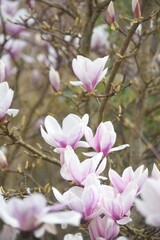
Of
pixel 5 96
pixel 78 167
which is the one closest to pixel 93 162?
pixel 78 167

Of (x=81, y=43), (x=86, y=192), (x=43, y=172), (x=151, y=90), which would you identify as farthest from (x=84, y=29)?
(x=43, y=172)

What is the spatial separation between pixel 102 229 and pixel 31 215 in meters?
0.24

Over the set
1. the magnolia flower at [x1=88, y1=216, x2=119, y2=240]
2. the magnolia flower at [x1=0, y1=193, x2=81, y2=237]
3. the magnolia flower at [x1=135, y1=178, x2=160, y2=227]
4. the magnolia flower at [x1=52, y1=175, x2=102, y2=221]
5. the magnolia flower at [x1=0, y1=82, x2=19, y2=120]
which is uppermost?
the magnolia flower at [x1=135, y1=178, x2=160, y2=227]

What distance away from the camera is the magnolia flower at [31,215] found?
2.14 ft

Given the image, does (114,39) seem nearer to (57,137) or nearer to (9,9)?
(9,9)

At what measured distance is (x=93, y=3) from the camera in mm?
1384

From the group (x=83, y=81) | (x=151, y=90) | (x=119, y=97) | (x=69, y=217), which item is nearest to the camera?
(x=69, y=217)

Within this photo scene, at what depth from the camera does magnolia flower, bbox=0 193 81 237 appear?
2.14 ft

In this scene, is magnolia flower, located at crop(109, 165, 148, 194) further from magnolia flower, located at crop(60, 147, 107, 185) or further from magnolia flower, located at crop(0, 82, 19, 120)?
magnolia flower, located at crop(0, 82, 19, 120)

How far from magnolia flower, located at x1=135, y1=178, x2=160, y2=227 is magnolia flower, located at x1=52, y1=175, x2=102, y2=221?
0.51ft

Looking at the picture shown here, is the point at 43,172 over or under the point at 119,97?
under

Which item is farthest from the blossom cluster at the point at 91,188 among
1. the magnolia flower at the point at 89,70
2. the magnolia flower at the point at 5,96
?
the magnolia flower at the point at 89,70

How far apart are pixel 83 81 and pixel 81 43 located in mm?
422

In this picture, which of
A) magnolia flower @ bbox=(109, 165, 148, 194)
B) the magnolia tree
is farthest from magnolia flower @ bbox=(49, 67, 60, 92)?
magnolia flower @ bbox=(109, 165, 148, 194)
